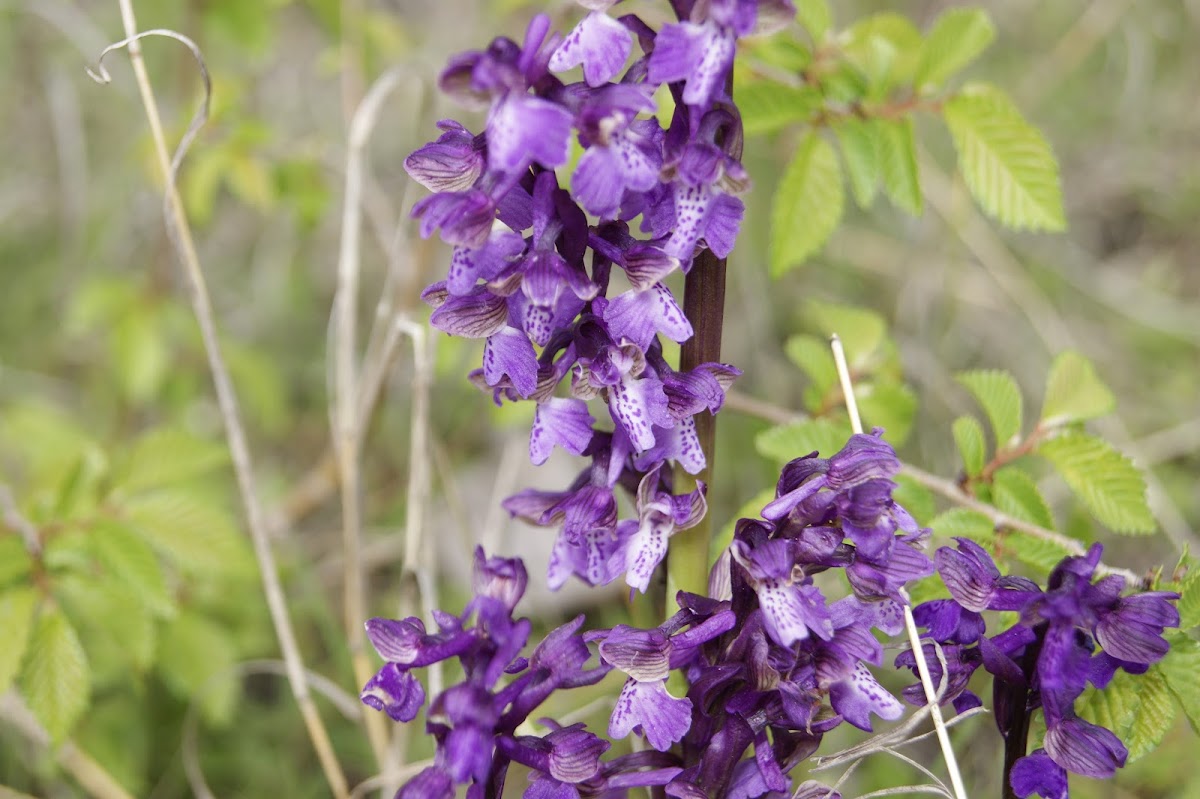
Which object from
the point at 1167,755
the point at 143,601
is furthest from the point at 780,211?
the point at 1167,755

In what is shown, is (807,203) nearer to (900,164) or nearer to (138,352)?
(900,164)

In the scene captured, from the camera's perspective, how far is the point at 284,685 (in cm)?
326

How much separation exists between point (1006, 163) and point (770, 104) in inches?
17.4

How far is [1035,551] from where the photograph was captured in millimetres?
1721

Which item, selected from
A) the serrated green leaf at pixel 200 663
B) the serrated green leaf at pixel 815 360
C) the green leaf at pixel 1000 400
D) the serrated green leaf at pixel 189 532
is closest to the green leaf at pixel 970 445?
the green leaf at pixel 1000 400

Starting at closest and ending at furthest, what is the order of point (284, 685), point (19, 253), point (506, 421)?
point (506, 421) → point (284, 685) → point (19, 253)

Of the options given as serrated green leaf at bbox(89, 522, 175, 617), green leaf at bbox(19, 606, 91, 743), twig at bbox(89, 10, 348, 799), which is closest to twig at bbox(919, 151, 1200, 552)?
twig at bbox(89, 10, 348, 799)

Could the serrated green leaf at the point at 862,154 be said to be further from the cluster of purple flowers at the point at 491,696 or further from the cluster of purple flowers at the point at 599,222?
the cluster of purple flowers at the point at 491,696

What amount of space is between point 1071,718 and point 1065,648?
0.11m

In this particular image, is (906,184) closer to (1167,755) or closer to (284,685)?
(1167,755)

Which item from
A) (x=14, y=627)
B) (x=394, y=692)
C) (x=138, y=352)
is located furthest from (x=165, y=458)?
(x=394, y=692)

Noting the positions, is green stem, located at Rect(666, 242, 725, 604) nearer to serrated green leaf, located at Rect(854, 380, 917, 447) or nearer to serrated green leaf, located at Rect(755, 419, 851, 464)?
serrated green leaf, located at Rect(755, 419, 851, 464)

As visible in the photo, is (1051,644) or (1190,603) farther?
(1190,603)

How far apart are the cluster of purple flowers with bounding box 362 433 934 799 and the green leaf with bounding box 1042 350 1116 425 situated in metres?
0.78
